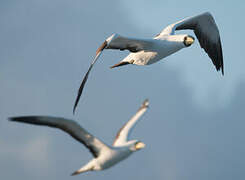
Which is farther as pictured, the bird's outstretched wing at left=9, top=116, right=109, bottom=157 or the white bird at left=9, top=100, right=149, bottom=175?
the white bird at left=9, top=100, right=149, bottom=175

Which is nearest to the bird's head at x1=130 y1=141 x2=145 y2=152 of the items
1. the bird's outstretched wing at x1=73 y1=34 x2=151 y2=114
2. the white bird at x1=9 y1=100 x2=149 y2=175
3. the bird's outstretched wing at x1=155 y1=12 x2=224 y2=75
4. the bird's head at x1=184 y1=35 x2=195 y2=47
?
the white bird at x1=9 y1=100 x2=149 y2=175

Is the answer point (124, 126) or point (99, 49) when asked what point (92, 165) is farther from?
point (99, 49)

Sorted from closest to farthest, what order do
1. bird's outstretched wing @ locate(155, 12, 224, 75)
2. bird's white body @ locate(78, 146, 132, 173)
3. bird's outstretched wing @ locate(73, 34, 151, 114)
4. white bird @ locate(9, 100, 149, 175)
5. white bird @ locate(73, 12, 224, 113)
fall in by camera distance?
→ white bird @ locate(9, 100, 149, 175) < bird's white body @ locate(78, 146, 132, 173) < bird's outstretched wing @ locate(73, 34, 151, 114) < white bird @ locate(73, 12, 224, 113) < bird's outstretched wing @ locate(155, 12, 224, 75)

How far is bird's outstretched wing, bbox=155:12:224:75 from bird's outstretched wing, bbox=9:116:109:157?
278 inches

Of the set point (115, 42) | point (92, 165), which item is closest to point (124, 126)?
point (92, 165)

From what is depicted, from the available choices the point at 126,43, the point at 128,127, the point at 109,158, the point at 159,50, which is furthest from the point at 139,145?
the point at 159,50

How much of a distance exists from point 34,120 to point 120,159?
1.91 metres

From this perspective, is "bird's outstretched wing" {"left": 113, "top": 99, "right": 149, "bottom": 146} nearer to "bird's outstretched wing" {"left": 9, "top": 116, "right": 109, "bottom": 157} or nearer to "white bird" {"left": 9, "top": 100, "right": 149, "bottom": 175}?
"white bird" {"left": 9, "top": 100, "right": 149, "bottom": 175}

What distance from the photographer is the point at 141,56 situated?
13219mm

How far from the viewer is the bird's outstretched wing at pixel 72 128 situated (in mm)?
7941

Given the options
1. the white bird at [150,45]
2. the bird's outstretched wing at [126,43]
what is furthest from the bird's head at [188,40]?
the bird's outstretched wing at [126,43]

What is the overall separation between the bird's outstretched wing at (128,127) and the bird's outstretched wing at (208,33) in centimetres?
578

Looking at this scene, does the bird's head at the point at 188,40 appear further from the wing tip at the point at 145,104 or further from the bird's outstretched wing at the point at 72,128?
the bird's outstretched wing at the point at 72,128

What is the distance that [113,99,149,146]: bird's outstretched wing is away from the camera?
951cm
